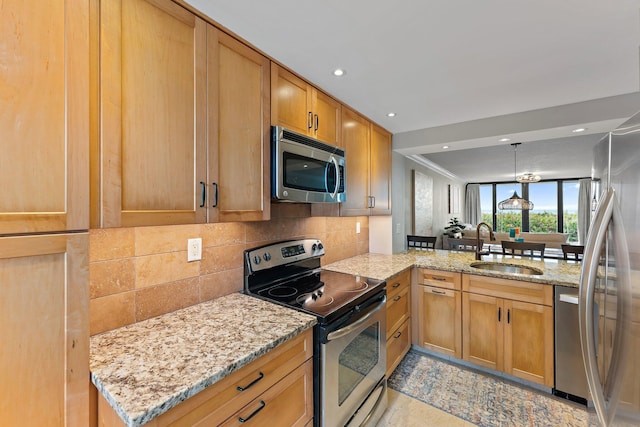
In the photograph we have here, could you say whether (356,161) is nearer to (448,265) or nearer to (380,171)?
(380,171)

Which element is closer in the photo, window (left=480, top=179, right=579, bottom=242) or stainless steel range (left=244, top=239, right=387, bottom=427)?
stainless steel range (left=244, top=239, right=387, bottom=427)

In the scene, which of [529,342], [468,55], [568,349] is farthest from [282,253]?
[568,349]

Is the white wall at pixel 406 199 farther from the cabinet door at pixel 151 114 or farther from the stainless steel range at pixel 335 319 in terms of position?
the cabinet door at pixel 151 114

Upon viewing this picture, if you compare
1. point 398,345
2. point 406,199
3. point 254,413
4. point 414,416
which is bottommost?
point 414,416

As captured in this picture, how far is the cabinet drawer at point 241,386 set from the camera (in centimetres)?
84

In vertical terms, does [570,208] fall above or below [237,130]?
below

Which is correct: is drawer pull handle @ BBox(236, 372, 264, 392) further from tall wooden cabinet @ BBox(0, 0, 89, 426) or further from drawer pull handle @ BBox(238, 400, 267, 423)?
tall wooden cabinet @ BBox(0, 0, 89, 426)

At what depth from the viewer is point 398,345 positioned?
238cm

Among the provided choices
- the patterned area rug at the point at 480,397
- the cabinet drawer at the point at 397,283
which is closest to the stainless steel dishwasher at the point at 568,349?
the patterned area rug at the point at 480,397

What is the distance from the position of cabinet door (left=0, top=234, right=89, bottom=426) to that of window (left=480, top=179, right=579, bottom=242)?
9791 mm

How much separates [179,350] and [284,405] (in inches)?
20.4

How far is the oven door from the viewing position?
136cm

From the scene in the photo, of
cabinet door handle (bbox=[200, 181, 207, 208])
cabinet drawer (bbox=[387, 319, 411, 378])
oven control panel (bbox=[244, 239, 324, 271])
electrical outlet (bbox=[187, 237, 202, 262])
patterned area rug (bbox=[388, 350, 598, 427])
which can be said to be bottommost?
patterned area rug (bbox=[388, 350, 598, 427])

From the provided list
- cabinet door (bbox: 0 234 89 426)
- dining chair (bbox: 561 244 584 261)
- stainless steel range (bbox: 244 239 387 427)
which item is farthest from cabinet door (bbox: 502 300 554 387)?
cabinet door (bbox: 0 234 89 426)
